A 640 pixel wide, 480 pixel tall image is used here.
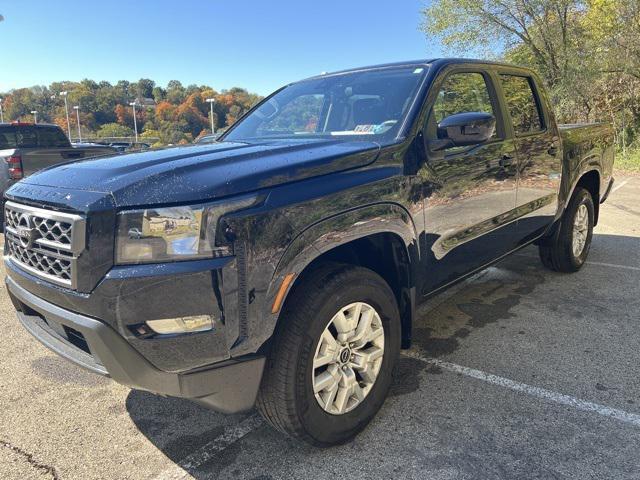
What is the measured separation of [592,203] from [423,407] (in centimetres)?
376

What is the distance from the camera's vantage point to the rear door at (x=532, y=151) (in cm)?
385

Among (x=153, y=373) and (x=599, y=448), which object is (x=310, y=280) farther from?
(x=599, y=448)

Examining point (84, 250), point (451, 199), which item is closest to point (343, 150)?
point (451, 199)

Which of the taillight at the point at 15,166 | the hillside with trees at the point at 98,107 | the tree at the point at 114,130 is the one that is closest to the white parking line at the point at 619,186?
the taillight at the point at 15,166

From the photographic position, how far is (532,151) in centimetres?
395

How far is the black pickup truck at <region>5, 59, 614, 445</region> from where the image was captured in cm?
190

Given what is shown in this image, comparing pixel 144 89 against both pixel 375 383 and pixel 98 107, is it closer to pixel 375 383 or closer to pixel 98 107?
pixel 98 107

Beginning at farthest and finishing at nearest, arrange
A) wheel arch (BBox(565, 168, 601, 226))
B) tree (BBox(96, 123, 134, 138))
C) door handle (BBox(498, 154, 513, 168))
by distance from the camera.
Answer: tree (BBox(96, 123, 134, 138)), wheel arch (BBox(565, 168, 601, 226)), door handle (BBox(498, 154, 513, 168))

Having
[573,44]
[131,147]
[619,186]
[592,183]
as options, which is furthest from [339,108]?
[573,44]

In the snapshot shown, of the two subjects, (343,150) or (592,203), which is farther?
(592,203)

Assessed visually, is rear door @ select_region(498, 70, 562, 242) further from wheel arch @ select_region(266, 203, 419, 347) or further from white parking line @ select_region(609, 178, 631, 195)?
white parking line @ select_region(609, 178, 631, 195)

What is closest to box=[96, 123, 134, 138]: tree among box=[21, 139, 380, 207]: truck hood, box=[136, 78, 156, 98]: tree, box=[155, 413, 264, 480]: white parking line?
box=[136, 78, 156, 98]: tree

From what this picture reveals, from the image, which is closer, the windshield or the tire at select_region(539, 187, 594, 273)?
the windshield

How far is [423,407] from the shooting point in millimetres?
2801
